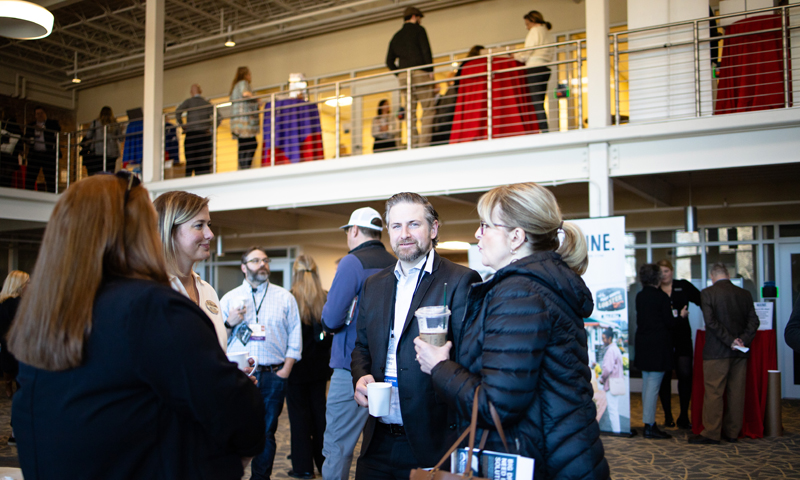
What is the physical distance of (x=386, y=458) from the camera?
7.97 ft

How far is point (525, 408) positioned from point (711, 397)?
5447 millimetres

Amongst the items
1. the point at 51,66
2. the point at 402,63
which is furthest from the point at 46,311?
the point at 51,66

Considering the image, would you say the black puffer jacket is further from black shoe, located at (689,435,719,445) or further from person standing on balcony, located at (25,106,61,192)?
person standing on balcony, located at (25,106,61,192)

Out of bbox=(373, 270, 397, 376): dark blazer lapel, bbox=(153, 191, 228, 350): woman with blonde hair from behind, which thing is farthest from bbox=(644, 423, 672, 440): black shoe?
bbox=(153, 191, 228, 350): woman with blonde hair from behind

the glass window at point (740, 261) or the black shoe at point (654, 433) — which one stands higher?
the glass window at point (740, 261)

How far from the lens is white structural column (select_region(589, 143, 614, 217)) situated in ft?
20.3

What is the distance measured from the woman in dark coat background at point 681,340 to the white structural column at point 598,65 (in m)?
1.84

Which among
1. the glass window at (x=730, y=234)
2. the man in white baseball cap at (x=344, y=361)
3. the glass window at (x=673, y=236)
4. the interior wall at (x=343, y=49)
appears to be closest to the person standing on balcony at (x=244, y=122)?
the interior wall at (x=343, y=49)

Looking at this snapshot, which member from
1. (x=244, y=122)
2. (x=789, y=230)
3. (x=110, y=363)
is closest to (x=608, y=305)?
(x=789, y=230)

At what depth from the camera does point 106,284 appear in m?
1.33

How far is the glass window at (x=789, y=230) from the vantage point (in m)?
8.61

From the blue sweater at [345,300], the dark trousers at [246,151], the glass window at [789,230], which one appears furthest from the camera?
the dark trousers at [246,151]

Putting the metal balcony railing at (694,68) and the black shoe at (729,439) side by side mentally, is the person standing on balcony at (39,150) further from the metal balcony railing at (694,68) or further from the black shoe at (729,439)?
the black shoe at (729,439)

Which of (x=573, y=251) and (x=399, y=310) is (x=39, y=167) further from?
(x=573, y=251)
